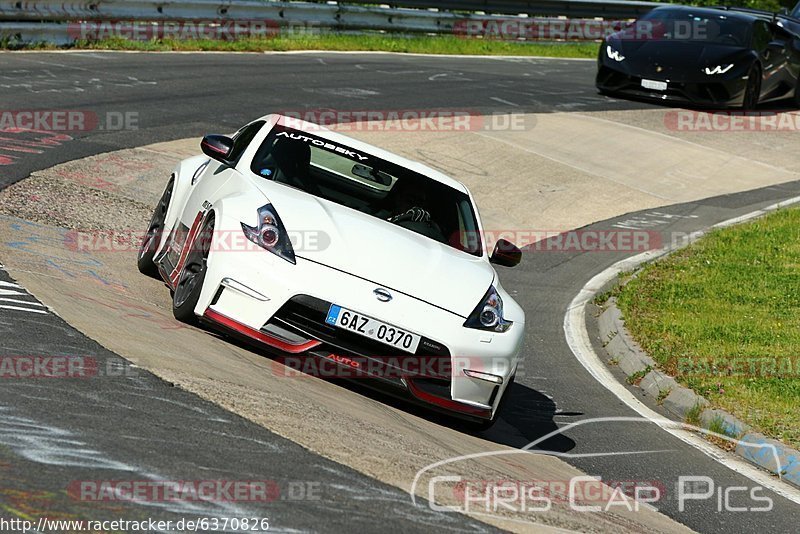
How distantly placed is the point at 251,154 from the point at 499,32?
2297 centimetres

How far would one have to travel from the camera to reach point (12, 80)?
15555mm

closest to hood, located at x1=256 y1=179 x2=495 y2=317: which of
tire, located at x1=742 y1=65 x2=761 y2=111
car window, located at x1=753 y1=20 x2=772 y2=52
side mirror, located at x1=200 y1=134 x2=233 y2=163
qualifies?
side mirror, located at x1=200 y1=134 x2=233 y2=163

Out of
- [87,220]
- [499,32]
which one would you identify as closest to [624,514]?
[87,220]

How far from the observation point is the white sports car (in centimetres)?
642

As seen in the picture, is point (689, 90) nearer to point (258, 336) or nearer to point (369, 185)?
point (369, 185)

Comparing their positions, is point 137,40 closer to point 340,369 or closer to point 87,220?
point 87,220

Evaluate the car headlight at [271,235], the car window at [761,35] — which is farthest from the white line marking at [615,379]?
the car window at [761,35]

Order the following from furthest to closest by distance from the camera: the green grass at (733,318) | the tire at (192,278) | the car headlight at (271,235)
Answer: the green grass at (733,318) < the tire at (192,278) < the car headlight at (271,235)

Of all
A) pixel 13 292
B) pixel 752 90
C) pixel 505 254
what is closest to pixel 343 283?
pixel 505 254

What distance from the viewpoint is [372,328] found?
21.0ft

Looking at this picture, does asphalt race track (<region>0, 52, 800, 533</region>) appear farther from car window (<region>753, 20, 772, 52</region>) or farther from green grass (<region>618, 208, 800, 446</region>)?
car window (<region>753, 20, 772, 52</region>)

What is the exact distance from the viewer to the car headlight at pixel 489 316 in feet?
22.2

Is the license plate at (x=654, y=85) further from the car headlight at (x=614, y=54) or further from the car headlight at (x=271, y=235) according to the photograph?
the car headlight at (x=271, y=235)

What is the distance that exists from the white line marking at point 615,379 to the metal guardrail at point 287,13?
1084cm
